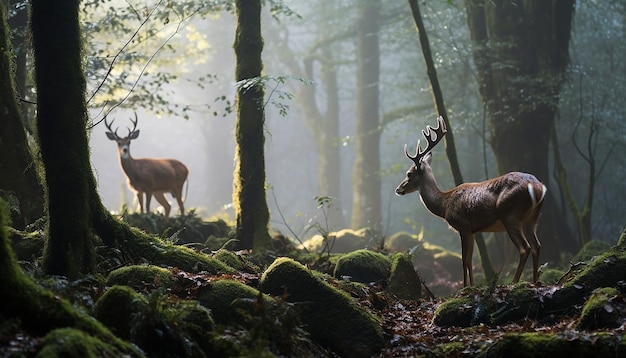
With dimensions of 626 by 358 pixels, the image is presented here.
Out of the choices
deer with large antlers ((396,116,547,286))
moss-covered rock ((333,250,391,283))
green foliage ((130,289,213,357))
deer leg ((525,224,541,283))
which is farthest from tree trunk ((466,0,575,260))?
green foliage ((130,289,213,357))

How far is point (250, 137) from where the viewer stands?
445 inches

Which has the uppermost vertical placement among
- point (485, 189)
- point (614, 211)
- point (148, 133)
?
point (148, 133)

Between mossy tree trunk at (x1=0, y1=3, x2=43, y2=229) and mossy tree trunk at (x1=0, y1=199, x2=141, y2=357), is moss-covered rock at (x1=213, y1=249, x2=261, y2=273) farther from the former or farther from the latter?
mossy tree trunk at (x1=0, y1=199, x2=141, y2=357)

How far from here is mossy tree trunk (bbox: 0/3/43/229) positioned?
362 inches

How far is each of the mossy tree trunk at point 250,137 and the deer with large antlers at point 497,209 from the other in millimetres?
2654

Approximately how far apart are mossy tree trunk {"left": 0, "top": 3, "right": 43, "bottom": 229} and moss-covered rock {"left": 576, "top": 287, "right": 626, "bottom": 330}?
705 cm

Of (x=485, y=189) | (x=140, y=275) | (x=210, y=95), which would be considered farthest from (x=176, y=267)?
(x=210, y=95)

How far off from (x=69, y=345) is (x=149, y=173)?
12.2 m

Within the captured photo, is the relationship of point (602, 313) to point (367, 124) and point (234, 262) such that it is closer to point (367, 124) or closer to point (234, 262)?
point (234, 262)

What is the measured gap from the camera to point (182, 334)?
5.53 m

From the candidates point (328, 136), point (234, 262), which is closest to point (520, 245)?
point (234, 262)

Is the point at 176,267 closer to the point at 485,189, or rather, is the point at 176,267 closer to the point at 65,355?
the point at 65,355

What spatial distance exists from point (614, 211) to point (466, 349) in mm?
23106

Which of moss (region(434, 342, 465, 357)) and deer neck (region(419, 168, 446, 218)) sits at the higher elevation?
deer neck (region(419, 168, 446, 218))
